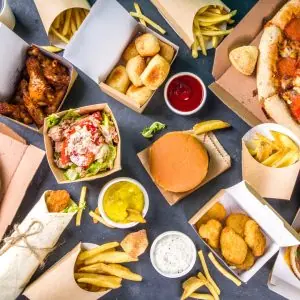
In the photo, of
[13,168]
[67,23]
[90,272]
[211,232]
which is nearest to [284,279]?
[211,232]

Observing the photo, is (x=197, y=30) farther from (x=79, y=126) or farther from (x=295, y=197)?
(x=295, y=197)

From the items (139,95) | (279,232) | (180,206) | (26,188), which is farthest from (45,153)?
(279,232)

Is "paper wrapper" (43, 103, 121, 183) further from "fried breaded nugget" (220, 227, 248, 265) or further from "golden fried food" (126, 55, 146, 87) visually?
"fried breaded nugget" (220, 227, 248, 265)

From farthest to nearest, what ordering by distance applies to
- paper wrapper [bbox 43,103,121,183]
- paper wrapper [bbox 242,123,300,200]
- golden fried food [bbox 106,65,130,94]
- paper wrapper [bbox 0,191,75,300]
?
golden fried food [bbox 106,65,130,94], paper wrapper [bbox 0,191,75,300], paper wrapper [bbox 43,103,121,183], paper wrapper [bbox 242,123,300,200]

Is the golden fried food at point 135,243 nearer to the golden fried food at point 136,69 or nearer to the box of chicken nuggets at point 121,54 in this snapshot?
the box of chicken nuggets at point 121,54

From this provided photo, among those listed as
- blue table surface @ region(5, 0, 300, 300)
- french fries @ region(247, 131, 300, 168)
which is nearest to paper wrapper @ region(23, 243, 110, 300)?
blue table surface @ region(5, 0, 300, 300)

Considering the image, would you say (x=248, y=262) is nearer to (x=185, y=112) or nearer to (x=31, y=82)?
(x=185, y=112)

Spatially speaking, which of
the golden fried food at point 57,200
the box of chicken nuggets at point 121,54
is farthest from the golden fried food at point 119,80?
the golden fried food at point 57,200

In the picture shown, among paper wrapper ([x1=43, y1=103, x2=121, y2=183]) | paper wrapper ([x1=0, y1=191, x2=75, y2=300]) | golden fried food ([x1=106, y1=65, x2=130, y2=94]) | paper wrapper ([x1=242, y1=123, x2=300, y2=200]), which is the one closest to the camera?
paper wrapper ([x1=242, y1=123, x2=300, y2=200])
